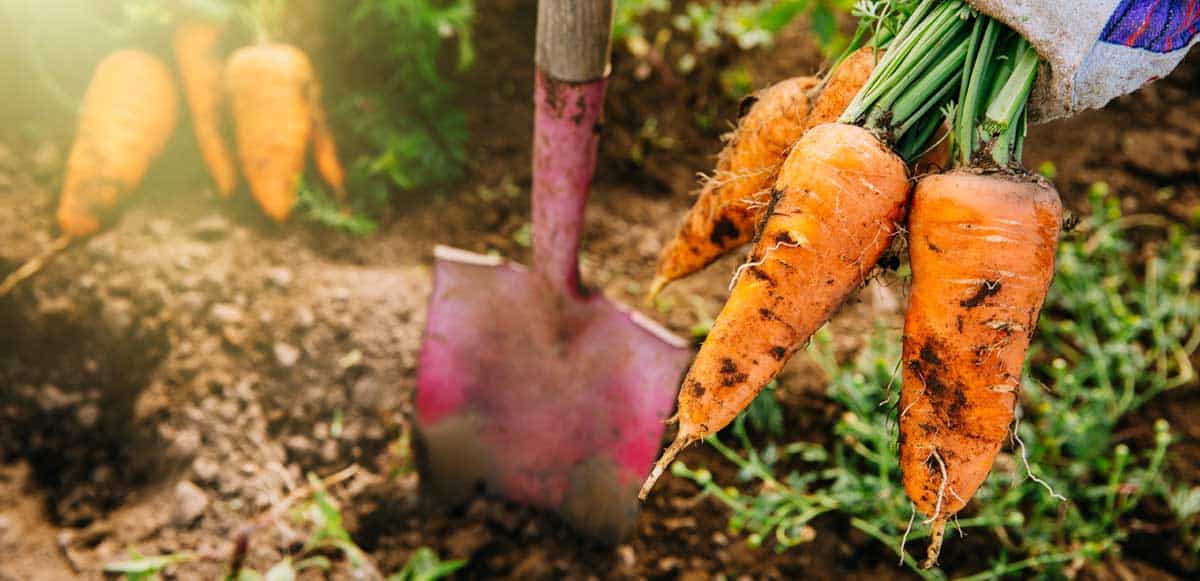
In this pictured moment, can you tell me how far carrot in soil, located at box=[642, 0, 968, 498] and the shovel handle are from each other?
0.37m

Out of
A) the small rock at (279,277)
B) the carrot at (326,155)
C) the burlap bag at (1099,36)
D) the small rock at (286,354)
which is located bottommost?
the small rock at (286,354)

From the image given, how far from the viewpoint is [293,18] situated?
6.30 ft

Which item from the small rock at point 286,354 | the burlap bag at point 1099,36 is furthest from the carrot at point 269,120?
the burlap bag at point 1099,36

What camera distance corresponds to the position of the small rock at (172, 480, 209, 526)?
4.47 feet

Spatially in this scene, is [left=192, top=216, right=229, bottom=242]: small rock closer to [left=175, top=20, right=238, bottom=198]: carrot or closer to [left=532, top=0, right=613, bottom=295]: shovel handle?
[left=175, top=20, right=238, bottom=198]: carrot

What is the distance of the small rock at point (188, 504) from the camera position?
136cm

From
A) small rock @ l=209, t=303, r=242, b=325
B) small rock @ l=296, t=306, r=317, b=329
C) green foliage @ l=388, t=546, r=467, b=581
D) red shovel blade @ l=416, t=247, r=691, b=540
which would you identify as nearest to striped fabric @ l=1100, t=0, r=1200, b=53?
red shovel blade @ l=416, t=247, r=691, b=540

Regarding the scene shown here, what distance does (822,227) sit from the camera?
814 mm

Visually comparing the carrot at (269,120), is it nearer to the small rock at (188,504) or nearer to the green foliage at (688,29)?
the small rock at (188,504)

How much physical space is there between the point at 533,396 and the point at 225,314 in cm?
71

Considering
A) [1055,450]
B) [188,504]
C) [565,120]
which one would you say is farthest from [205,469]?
[1055,450]

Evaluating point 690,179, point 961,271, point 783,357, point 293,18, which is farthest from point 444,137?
point 961,271

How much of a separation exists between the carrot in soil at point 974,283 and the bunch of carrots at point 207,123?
4.83 feet

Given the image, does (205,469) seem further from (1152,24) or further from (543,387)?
(1152,24)
